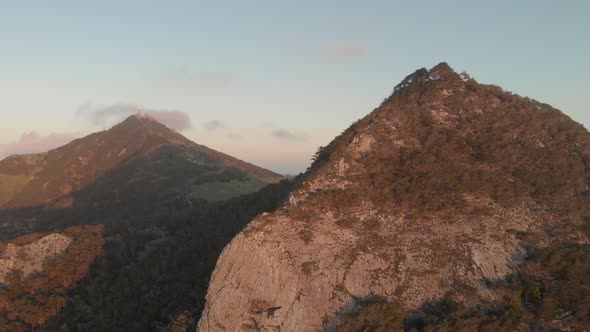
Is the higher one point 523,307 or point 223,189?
point 223,189

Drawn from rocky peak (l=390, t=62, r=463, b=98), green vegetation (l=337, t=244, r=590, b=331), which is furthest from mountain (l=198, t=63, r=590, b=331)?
rocky peak (l=390, t=62, r=463, b=98)

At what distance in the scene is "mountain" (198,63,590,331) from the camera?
30.4 metres

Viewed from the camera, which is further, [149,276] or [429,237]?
[149,276]

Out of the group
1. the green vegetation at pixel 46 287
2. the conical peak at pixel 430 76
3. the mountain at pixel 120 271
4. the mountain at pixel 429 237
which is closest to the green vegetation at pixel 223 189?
the mountain at pixel 120 271

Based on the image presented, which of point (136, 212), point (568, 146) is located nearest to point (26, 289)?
point (568, 146)

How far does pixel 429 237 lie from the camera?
35.5m

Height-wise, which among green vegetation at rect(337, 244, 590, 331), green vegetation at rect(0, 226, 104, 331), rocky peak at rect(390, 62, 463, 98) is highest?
rocky peak at rect(390, 62, 463, 98)

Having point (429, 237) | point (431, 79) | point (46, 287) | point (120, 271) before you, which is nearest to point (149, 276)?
point (120, 271)

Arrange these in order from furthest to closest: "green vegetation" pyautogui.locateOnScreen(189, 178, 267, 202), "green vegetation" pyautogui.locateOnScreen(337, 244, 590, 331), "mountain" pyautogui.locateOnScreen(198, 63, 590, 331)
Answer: "green vegetation" pyautogui.locateOnScreen(189, 178, 267, 202), "mountain" pyautogui.locateOnScreen(198, 63, 590, 331), "green vegetation" pyautogui.locateOnScreen(337, 244, 590, 331)

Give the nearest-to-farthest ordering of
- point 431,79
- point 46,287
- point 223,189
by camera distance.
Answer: point 431,79 < point 46,287 < point 223,189

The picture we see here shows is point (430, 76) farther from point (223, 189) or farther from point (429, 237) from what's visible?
point (223, 189)

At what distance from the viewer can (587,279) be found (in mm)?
28969

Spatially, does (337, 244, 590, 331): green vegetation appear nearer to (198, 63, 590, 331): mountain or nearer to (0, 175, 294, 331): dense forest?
(198, 63, 590, 331): mountain

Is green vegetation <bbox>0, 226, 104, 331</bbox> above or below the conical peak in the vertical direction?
below
